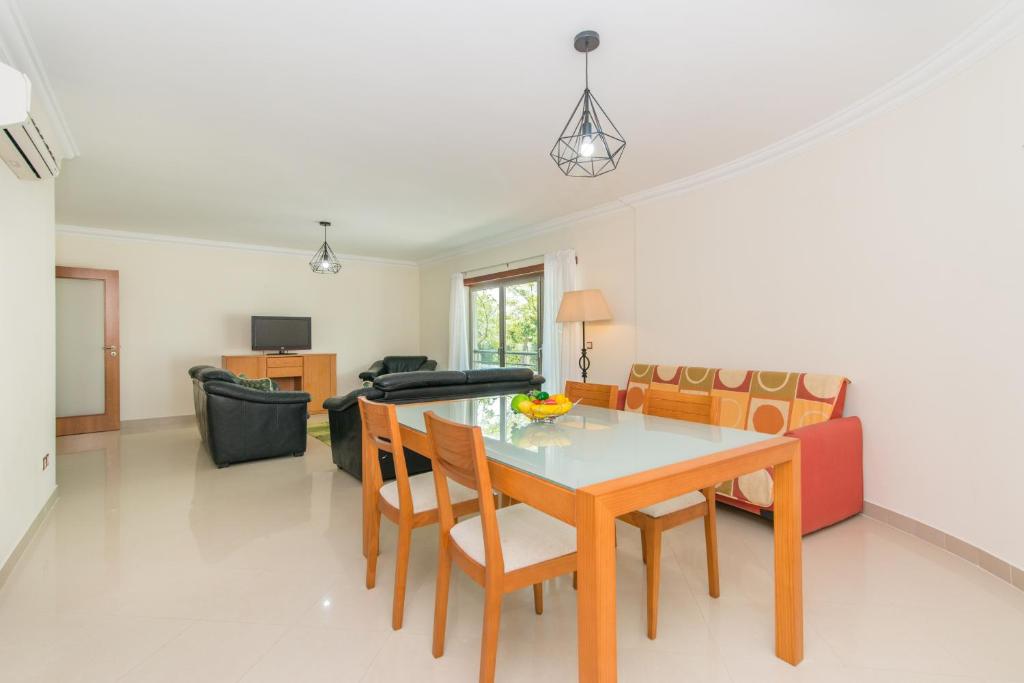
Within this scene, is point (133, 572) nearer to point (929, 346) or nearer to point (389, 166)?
point (389, 166)

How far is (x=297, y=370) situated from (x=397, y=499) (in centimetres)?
503

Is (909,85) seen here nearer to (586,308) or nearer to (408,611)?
(586,308)

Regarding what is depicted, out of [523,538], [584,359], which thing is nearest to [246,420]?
[584,359]

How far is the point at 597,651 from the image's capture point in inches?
45.6

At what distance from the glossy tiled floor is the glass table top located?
2.35ft

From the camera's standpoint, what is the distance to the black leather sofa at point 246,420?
398 centimetres

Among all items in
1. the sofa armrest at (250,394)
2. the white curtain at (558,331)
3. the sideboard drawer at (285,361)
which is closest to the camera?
the sofa armrest at (250,394)

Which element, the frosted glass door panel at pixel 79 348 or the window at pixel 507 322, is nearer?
the frosted glass door panel at pixel 79 348

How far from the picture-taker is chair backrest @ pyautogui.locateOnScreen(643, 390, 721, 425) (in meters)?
2.12

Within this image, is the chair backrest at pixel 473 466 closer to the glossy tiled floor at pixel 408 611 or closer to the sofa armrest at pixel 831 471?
the glossy tiled floor at pixel 408 611

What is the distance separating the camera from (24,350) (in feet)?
8.34

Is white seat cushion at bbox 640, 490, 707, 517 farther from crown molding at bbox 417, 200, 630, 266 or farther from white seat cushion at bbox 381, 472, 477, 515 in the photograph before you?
crown molding at bbox 417, 200, 630, 266

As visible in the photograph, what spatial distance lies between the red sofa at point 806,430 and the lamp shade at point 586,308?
115cm

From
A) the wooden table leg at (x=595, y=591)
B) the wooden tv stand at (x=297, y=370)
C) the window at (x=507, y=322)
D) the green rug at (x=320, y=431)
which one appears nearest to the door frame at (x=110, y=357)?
the wooden tv stand at (x=297, y=370)
